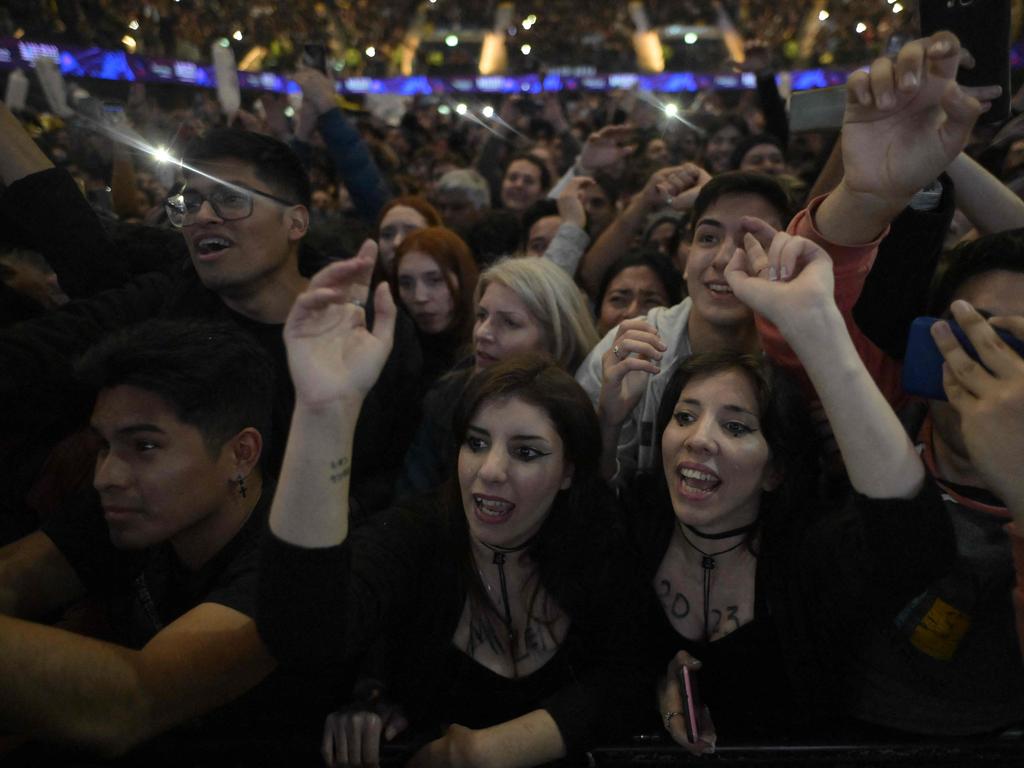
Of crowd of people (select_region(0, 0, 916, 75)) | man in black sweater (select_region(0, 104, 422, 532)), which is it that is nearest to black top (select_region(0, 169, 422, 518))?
man in black sweater (select_region(0, 104, 422, 532))

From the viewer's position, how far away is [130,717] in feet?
4.08

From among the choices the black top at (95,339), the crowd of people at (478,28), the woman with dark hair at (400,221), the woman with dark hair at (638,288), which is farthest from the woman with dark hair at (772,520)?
the crowd of people at (478,28)

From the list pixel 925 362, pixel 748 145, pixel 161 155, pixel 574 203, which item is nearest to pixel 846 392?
pixel 925 362

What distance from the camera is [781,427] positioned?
167 centimetres

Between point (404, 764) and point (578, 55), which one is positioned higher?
point (578, 55)

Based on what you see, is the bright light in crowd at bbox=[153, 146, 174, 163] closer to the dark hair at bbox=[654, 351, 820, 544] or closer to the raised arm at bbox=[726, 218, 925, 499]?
the dark hair at bbox=[654, 351, 820, 544]

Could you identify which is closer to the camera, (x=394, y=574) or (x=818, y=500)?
(x=394, y=574)

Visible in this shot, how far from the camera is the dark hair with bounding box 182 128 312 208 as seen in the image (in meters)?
2.28

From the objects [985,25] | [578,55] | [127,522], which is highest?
[578,55]

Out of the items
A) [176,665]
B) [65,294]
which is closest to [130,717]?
[176,665]

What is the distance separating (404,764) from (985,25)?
5.83ft

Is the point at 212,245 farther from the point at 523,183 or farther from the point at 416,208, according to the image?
the point at 523,183

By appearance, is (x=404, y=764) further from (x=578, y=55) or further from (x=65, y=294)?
(x=578, y=55)

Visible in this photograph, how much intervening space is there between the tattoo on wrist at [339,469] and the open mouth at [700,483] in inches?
27.4
